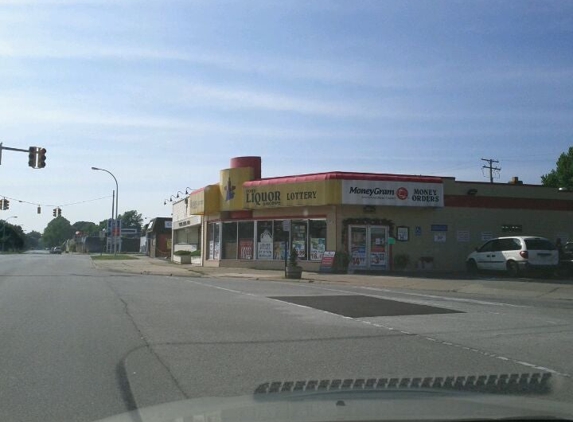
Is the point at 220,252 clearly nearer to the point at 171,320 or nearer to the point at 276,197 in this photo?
the point at 276,197

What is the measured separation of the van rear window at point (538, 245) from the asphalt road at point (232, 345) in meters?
8.97

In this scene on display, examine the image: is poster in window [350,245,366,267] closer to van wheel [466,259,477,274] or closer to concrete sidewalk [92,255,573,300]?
concrete sidewalk [92,255,573,300]

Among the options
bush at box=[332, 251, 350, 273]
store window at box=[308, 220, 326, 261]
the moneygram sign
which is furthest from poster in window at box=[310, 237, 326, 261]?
A: the moneygram sign

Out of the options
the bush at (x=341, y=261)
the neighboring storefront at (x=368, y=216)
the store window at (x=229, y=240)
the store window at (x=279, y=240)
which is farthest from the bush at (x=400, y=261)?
the store window at (x=229, y=240)

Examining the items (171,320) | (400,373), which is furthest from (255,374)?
(171,320)

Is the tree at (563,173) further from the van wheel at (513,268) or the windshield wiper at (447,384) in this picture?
the windshield wiper at (447,384)

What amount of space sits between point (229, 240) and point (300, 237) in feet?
18.5

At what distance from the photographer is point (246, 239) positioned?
1371 inches

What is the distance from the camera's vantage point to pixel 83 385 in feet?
24.0

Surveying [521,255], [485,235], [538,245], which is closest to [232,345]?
[521,255]

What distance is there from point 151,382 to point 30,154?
985 inches

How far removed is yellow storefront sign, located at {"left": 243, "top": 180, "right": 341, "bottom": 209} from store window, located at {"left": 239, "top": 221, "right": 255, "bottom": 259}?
1305mm

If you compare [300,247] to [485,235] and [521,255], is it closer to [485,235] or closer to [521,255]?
[485,235]

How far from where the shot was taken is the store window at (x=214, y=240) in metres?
37.2
